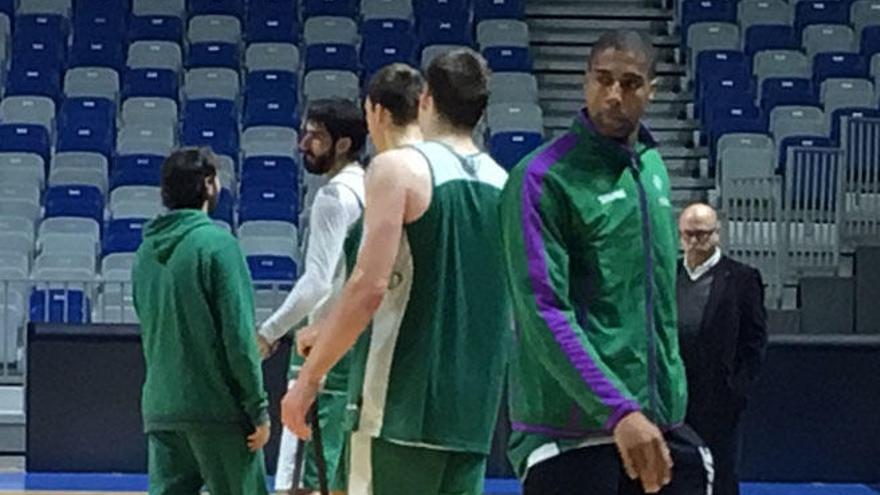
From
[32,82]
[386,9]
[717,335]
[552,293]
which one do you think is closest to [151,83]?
[32,82]

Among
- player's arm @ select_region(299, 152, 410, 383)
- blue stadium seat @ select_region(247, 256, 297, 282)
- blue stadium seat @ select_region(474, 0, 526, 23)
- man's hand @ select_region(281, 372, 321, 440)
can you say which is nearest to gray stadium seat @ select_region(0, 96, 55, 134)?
blue stadium seat @ select_region(247, 256, 297, 282)

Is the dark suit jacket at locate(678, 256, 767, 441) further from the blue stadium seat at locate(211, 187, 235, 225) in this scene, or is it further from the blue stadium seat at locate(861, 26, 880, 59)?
the blue stadium seat at locate(861, 26, 880, 59)

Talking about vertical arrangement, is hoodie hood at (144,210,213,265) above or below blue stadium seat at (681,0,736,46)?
below

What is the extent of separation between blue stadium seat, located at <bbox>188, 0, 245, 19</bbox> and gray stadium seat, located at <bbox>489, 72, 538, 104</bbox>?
9.60ft

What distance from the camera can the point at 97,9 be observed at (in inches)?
667

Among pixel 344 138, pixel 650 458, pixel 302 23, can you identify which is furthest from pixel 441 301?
pixel 302 23

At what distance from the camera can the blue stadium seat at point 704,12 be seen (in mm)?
17062

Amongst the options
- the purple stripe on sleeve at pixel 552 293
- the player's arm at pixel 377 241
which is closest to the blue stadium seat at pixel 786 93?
the player's arm at pixel 377 241

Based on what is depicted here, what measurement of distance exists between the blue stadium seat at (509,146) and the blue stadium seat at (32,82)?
4177 millimetres

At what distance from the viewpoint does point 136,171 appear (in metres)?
14.3

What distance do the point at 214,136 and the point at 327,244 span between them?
9239 millimetres

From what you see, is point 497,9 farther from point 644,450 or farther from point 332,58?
point 644,450

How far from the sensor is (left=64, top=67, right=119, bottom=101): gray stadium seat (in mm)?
15641

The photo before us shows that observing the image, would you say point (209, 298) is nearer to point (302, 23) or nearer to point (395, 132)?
point (395, 132)
